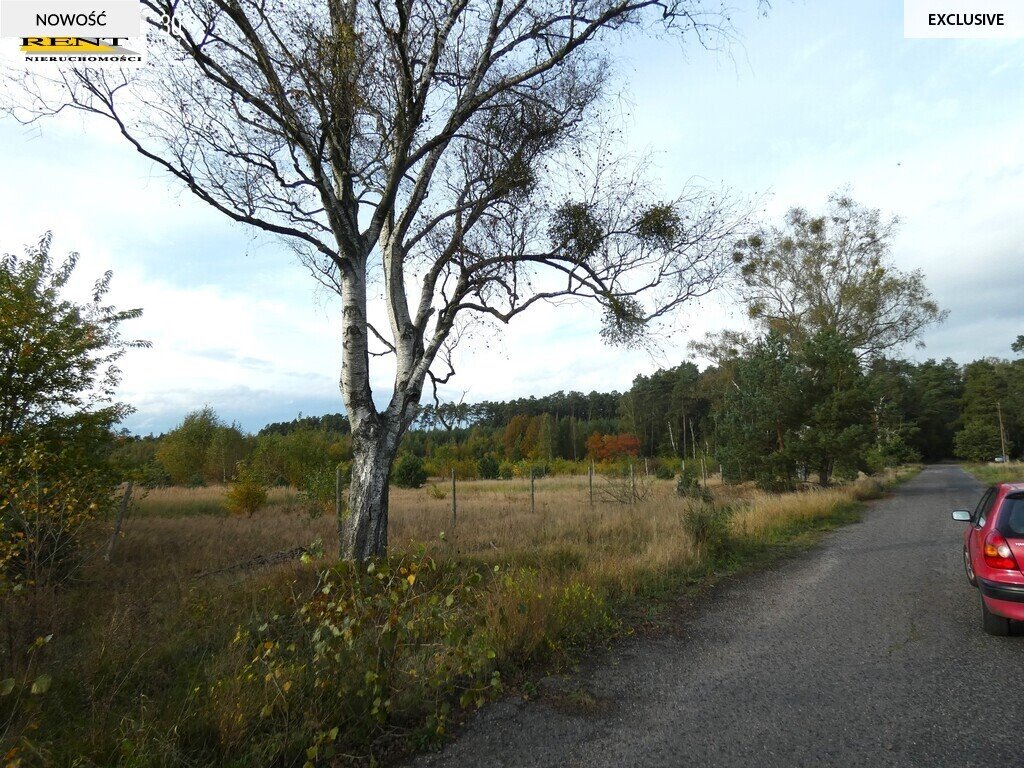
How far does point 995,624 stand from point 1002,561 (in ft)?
2.39

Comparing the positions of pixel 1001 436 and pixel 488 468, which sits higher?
pixel 1001 436

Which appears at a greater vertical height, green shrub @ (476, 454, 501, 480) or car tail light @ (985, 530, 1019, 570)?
car tail light @ (985, 530, 1019, 570)

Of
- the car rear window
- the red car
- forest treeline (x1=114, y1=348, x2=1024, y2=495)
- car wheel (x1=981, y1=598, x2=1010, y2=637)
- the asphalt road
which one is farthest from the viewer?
forest treeline (x1=114, y1=348, x2=1024, y2=495)

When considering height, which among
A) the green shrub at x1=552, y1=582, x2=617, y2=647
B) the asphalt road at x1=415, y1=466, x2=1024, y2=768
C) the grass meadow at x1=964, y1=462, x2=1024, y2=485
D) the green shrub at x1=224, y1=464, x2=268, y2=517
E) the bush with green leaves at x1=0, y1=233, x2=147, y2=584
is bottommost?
the grass meadow at x1=964, y1=462, x2=1024, y2=485

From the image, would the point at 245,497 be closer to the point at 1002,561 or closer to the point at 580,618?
the point at 580,618

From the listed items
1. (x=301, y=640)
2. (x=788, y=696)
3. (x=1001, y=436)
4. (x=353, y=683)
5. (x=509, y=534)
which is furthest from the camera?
(x=1001, y=436)

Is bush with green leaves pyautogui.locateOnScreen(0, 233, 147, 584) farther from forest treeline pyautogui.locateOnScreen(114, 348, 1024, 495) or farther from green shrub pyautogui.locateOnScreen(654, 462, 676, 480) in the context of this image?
green shrub pyautogui.locateOnScreen(654, 462, 676, 480)

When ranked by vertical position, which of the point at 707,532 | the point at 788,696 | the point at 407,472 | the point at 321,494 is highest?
the point at 321,494

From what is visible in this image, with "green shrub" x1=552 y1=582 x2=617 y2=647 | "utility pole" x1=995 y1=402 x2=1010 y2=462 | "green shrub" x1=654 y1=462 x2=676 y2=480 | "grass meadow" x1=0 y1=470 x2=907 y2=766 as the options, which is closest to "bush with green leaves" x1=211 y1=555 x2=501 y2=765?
"grass meadow" x1=0 y1=470 x2=907 y2=766

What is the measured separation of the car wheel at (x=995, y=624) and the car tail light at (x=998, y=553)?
0.46 metres

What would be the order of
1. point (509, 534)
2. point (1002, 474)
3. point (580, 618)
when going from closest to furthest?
point (580, 618) → point (509, 534) → point (1002, 474)

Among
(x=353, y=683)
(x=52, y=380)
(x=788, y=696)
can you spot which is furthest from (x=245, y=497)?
(x=788, y=696)

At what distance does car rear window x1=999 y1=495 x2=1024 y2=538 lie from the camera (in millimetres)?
5438

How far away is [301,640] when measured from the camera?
525cm
